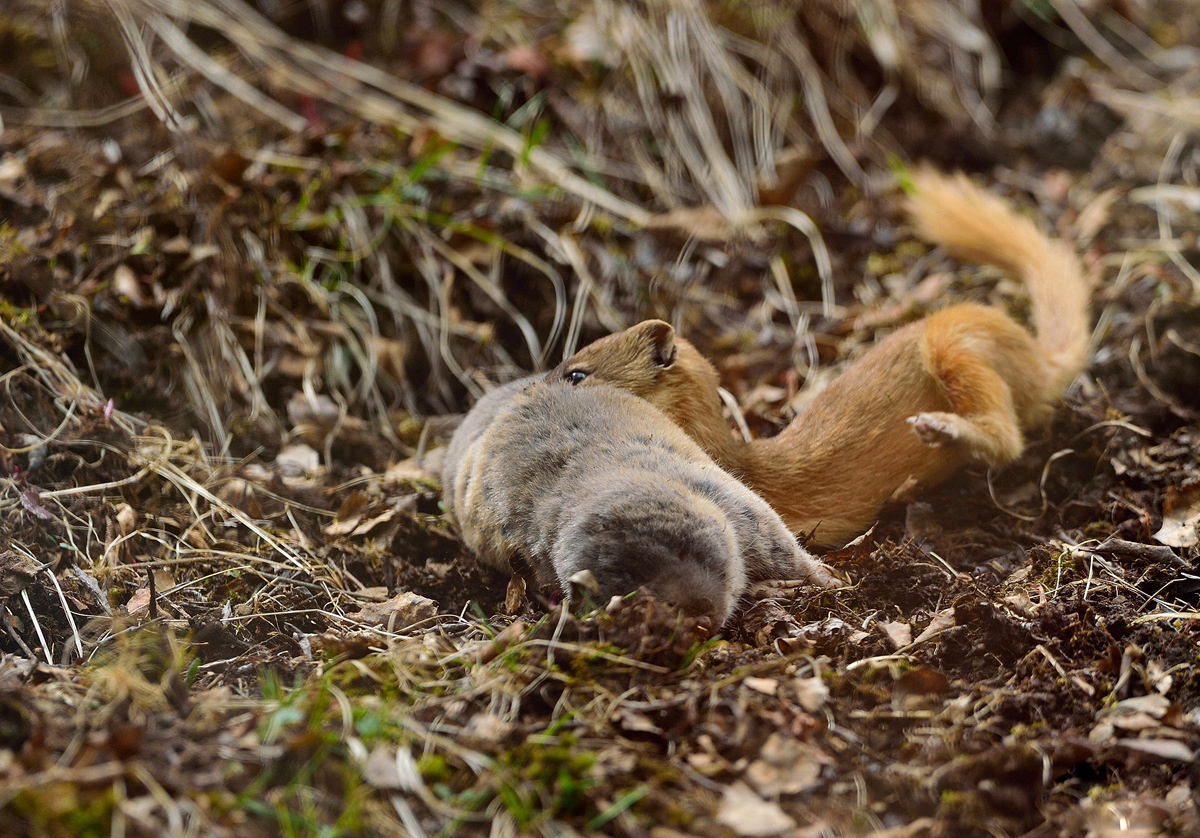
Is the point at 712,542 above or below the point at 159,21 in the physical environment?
below

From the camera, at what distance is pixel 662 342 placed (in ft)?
11.5

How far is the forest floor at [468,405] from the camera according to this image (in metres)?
2.22

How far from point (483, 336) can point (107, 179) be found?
193 centimetres

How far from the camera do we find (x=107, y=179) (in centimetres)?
451

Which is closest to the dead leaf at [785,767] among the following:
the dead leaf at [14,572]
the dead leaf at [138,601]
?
the dead leaf at [138,601]

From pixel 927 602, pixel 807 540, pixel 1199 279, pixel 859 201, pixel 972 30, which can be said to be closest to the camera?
pixel 927 602

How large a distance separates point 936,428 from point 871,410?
0.25 metres

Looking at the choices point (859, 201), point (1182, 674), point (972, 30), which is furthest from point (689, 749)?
point (972, 30)

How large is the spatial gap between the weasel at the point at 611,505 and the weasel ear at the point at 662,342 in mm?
240

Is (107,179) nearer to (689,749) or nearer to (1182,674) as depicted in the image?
(689,749)

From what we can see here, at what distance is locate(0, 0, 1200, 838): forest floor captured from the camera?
7.27 feet

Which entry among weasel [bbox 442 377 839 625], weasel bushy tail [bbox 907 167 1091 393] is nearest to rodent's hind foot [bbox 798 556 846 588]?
weasel [bbox 442 377 839 625]

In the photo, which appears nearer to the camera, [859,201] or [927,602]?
[927,602]

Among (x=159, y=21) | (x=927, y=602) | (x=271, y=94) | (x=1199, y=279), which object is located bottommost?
(x=927, y=602)
